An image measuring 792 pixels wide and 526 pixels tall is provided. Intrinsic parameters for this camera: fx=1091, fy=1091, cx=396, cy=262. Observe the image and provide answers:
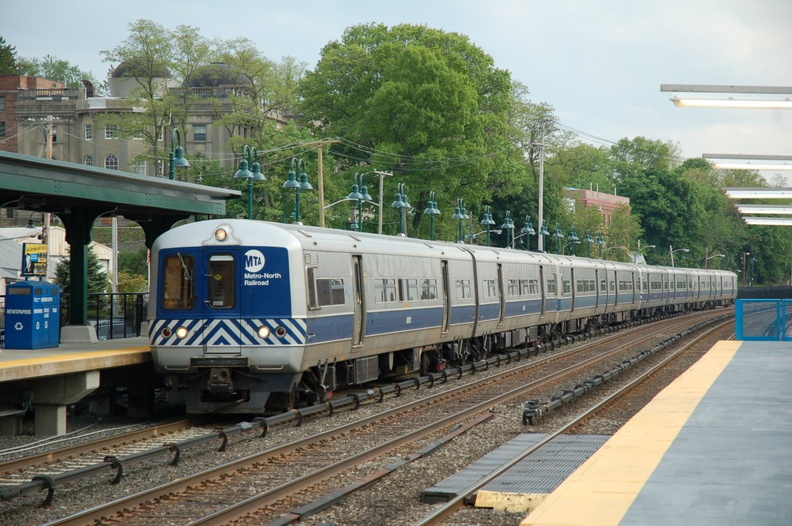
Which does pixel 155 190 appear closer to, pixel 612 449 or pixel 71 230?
pixel 71 230

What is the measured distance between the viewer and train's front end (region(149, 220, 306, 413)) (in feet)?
53.9

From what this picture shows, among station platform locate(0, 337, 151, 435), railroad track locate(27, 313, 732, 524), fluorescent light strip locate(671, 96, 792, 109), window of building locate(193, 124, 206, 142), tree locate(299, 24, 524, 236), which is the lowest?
railroad track locate(27, 313, 732, 524)

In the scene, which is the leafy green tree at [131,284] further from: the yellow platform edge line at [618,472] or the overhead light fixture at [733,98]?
the overhead light fixture at [733,98]

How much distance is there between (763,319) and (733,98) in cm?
1859

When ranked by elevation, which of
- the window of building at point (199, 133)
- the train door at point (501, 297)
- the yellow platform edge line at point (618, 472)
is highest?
the window of building at point (199, 133)

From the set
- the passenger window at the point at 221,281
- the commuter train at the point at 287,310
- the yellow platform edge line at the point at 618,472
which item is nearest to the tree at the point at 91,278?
the commuter train at the point at 287,310

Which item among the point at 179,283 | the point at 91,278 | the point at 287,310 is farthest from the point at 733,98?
the point at 91,278

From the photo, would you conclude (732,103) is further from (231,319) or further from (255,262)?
(231,319)

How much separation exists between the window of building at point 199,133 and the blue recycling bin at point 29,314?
2766 inches

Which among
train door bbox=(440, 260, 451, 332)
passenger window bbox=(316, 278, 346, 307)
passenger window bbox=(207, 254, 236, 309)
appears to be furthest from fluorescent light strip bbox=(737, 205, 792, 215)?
passenger window bbox=(207, 254, 236, 309)

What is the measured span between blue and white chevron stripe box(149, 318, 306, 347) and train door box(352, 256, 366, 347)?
2.76 m

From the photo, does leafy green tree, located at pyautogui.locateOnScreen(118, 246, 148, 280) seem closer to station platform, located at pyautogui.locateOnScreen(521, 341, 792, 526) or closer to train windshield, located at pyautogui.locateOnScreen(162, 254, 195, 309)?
train windshield, located at pyautogui.locateOnScreen(162, 254, 195, 309)

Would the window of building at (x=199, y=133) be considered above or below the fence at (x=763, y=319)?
above

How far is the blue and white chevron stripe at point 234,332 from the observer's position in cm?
1644
